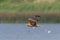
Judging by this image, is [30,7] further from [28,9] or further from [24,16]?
[24,16]

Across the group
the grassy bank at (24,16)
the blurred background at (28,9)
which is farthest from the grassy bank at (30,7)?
the grassy bank at (24,16)

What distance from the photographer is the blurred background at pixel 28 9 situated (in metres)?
10.9

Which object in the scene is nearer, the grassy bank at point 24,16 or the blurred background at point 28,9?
the grassy bank at point 24,16

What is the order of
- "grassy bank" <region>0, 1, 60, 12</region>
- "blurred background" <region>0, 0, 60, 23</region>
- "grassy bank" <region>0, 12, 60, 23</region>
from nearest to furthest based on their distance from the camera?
1. "grassy bank" <region>0, 12, 60, 23</region>
2. "blurred background" <region>0, 0, 60, 23</region>
3. "grassy bank" <region>0, 1, 60, 12</region>

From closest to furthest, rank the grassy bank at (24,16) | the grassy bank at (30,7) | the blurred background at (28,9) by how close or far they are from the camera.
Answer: the grassy bank at (24,16)
the blurred background at (28,9)
the grassy bank at (30,7)

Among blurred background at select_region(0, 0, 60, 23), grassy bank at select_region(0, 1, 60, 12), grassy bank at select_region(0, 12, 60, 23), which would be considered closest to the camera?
grassy bank at select_region(0, 12, 60, 23)

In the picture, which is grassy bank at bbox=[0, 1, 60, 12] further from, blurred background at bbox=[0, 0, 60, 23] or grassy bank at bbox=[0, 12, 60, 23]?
grassy bank at bbox=[0, 12, 60, 23]

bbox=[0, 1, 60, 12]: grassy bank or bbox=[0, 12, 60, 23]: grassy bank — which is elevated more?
bbox=[0, 1, 60, 12]: grassy bank

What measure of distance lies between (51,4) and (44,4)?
0.91ft

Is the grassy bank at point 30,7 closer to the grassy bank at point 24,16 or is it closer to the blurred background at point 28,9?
the blurred background at point 28,9

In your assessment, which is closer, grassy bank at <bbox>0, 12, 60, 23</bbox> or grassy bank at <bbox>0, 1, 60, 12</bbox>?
grassy bank at <bbox>0, 12, 60, 23</bbox>

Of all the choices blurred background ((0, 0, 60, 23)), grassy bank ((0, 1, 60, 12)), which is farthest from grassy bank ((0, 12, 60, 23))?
grassy bank ((0, 1, 60, 12))

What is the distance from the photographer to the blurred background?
35.7 ft

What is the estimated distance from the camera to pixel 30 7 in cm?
1177
